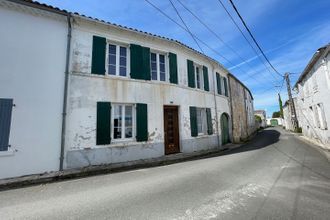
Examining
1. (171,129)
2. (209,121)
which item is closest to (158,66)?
(171,129)

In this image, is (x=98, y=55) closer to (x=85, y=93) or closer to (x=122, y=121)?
(x=85, y=93)

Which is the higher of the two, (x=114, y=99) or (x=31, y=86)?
(x=31, y=86)

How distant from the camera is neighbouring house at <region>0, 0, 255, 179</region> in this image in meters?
6.64

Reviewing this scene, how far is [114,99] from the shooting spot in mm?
8703

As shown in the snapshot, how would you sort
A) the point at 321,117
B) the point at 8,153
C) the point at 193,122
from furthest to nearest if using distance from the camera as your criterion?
the point at 321,117
the point at 193,122
the point at 8,153

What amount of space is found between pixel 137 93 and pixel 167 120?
2495 millimetres

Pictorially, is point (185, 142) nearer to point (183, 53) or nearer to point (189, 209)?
point (183, 53)

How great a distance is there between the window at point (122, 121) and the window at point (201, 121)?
517 cm

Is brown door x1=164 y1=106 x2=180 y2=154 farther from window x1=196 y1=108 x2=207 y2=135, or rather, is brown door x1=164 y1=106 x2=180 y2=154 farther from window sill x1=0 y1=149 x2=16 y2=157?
window sill x1=0 y1=149 x2=16 y2=157

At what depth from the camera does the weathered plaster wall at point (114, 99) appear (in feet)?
25.2

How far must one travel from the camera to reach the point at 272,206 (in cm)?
367

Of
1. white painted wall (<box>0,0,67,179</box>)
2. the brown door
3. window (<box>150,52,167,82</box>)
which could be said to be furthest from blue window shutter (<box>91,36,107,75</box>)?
the brown door

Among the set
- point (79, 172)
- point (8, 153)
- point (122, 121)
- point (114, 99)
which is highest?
point (114, 99)

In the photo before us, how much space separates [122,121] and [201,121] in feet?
20.0
